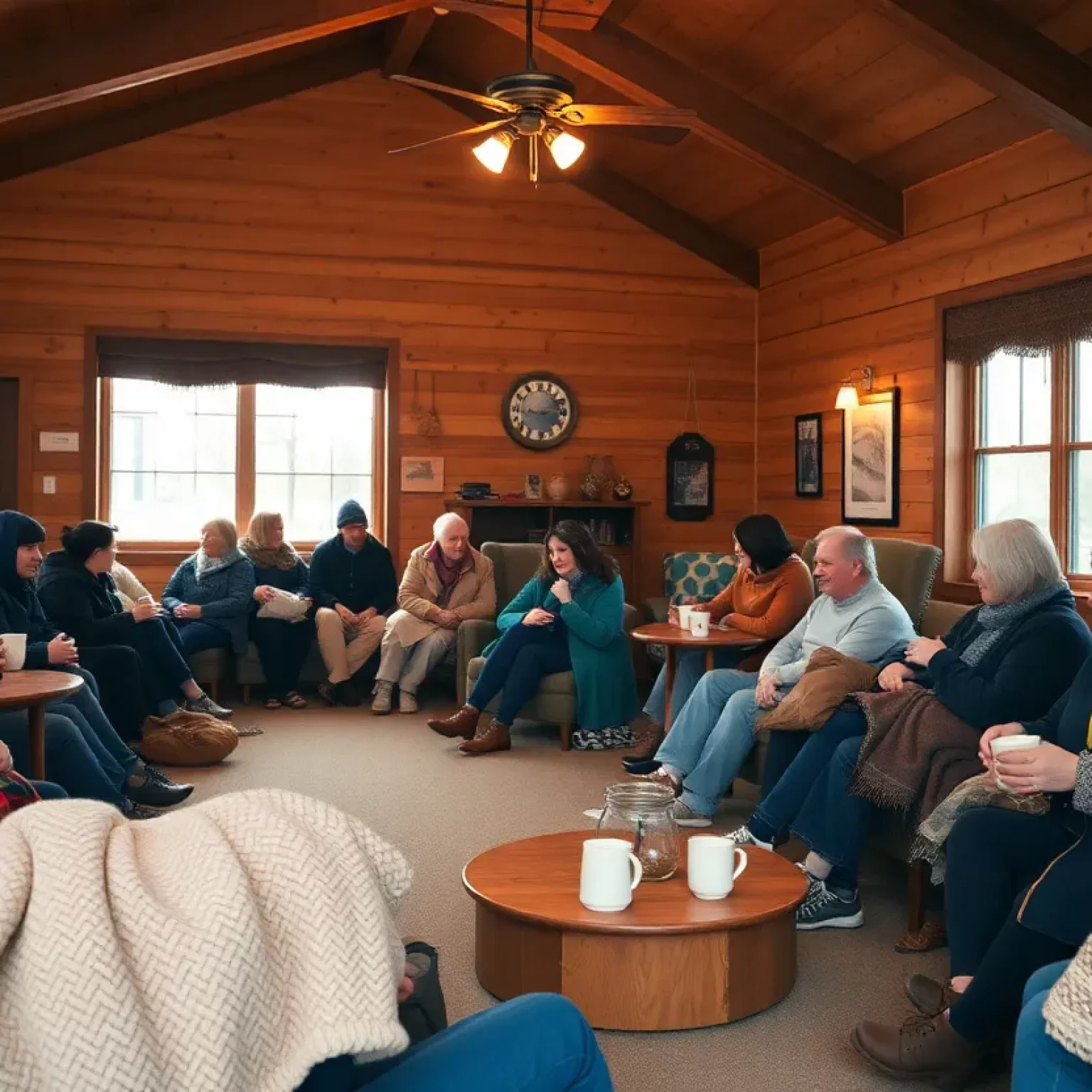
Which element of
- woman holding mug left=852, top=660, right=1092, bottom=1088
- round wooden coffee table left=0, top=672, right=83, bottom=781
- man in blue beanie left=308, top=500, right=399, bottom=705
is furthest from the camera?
man in blue beanie left=308, top=500, right=399, bottom=705

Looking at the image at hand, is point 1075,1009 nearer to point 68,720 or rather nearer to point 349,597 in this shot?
point 68,720

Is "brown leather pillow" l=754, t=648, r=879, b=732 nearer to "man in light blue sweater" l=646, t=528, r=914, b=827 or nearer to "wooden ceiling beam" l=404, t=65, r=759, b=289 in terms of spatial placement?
"man in light blue sweater" l=646, t=528, r=914, b=827

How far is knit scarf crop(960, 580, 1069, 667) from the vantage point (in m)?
3.31

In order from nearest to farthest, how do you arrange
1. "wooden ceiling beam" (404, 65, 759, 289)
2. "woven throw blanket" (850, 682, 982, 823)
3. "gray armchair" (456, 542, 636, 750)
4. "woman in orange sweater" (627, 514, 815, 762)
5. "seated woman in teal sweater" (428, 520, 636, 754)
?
1. "woven throw blanket" (850, 682, 982, 823)
2. "woman in orange sweater" (627, 514, 815, 762)
3. "seated woman in teal sweater" (428, 520, 636, 754)
4. "gray armchair" (456, 542, 636, 750)
5. "wooden ceiling beam" (404, 65, 759, 289)

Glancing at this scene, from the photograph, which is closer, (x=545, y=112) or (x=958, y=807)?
(x=958, y=807)

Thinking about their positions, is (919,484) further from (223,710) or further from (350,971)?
(350,971)

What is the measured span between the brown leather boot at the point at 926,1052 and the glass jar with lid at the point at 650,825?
0.61 m

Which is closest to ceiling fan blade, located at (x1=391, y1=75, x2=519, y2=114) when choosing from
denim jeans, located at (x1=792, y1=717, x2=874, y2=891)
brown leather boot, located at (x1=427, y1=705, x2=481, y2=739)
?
denim jeans, located at (x1=792, y1=717, x2=874, y2=891)

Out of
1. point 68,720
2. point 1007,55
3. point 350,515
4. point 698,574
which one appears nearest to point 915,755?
point 68,720

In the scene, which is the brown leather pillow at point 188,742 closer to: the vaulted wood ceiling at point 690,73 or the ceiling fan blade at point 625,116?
the vaulted wood ceiling at point 690,73

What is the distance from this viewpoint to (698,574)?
7.82m

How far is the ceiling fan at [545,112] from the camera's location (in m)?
4.62

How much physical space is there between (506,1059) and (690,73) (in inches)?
234

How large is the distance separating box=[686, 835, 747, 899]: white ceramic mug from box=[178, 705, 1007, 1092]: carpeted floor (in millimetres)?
305
